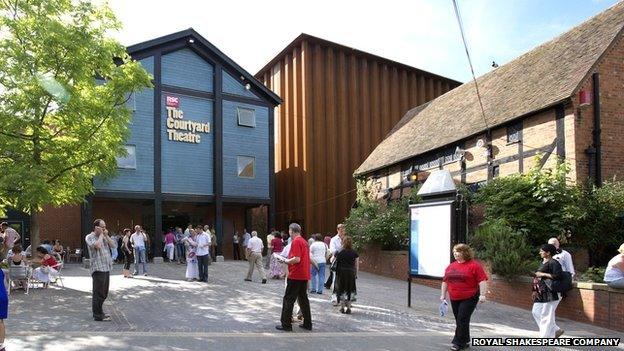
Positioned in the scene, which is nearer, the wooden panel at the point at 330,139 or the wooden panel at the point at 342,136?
the wooden panel at the point at 330,139

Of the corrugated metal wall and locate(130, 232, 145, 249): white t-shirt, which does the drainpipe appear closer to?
locate(130, 232, 145, 249): white t-shirt

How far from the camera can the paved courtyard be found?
8258mm

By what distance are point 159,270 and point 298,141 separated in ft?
41.8

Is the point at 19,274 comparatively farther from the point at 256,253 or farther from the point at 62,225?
the point at 62,225

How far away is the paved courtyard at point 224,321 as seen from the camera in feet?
27.1

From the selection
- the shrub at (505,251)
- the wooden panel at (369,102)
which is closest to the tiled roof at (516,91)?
the shrub at (505,251)

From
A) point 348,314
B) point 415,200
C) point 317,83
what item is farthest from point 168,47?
point 348,314

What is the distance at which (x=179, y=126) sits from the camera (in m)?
26.8

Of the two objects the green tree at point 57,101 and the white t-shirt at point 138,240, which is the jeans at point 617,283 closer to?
the green tree at point 57,101

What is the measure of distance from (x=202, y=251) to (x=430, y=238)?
668 centimetres

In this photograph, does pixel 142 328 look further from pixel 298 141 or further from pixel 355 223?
pixel 298 141

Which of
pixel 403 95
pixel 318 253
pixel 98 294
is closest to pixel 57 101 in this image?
pixel 98 294

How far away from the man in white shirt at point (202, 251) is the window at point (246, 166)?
39.6ft

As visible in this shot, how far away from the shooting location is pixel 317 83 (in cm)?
3089
